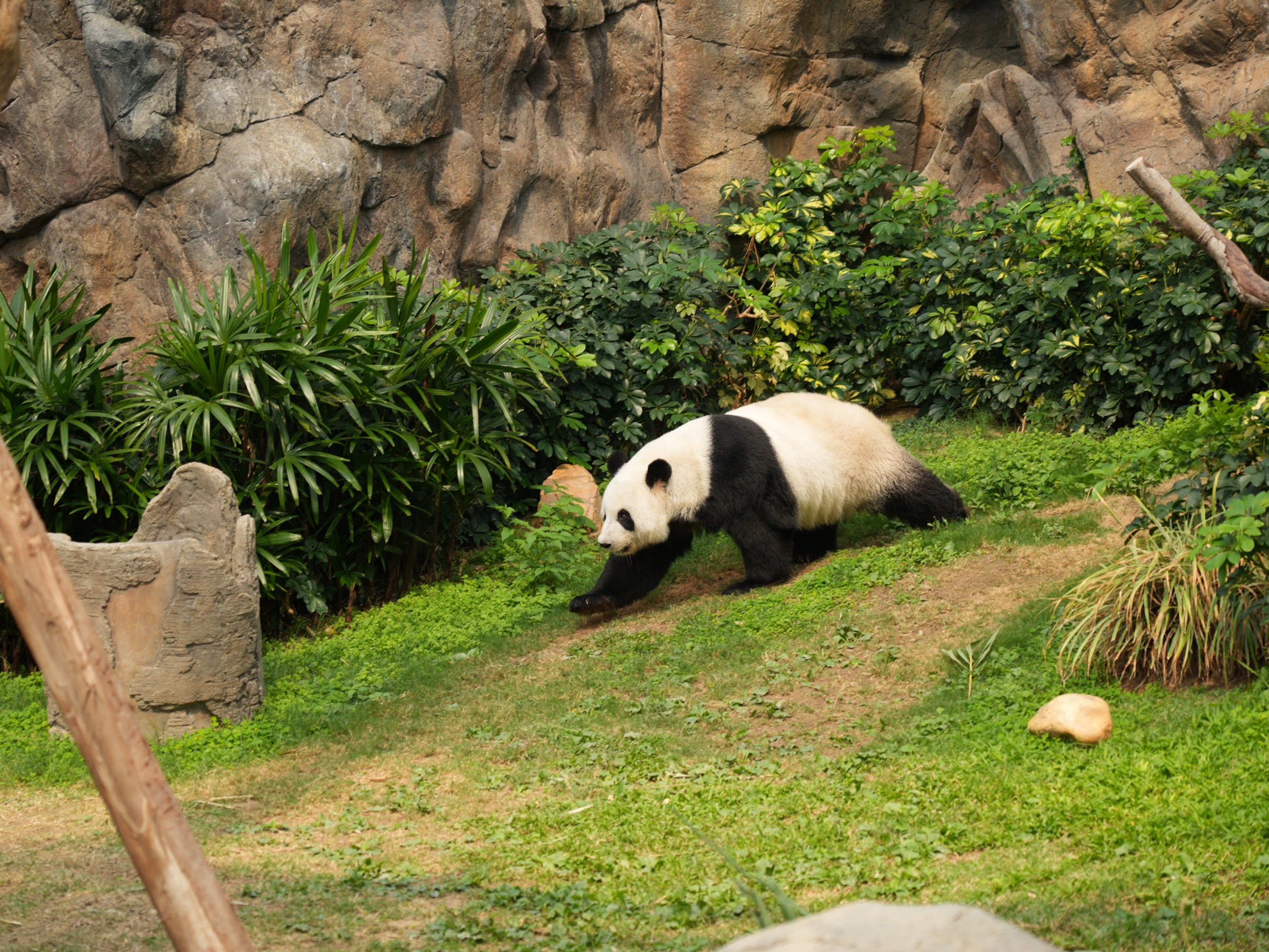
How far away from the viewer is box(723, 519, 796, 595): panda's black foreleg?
325 inches

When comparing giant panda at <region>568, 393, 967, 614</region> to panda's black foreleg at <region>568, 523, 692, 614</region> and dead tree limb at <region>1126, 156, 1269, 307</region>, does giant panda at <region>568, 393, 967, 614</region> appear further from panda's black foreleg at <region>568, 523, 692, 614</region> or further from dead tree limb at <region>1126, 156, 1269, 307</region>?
dead tree limb at <region>1126, 156, 1269, 307</region>

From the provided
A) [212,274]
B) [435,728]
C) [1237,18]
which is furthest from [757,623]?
[1237,18]

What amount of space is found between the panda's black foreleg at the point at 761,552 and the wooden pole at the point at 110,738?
5.63 meters

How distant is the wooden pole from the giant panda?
5154 millimetres

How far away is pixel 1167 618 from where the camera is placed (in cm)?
561

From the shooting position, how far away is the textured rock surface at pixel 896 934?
2074 mm

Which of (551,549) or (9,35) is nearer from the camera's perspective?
(9,35)

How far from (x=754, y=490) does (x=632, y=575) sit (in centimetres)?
108

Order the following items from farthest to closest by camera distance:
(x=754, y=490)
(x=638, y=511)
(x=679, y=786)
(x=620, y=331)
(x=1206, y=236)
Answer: (x=620, y=331) → (x=754, y=490) → (x=638, y=511) → (x=1206, y=236) → (x=679, y=786)

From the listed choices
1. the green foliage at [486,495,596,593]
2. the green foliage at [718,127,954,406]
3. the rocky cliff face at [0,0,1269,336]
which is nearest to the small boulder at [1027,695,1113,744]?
the green foliage at [486,495,596,593]

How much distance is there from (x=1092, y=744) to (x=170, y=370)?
22.3ft

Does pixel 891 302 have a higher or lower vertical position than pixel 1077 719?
higher

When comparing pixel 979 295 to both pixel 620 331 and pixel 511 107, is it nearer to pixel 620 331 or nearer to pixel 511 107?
pixel 620 331

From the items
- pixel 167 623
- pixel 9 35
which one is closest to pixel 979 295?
pixel 167 623
